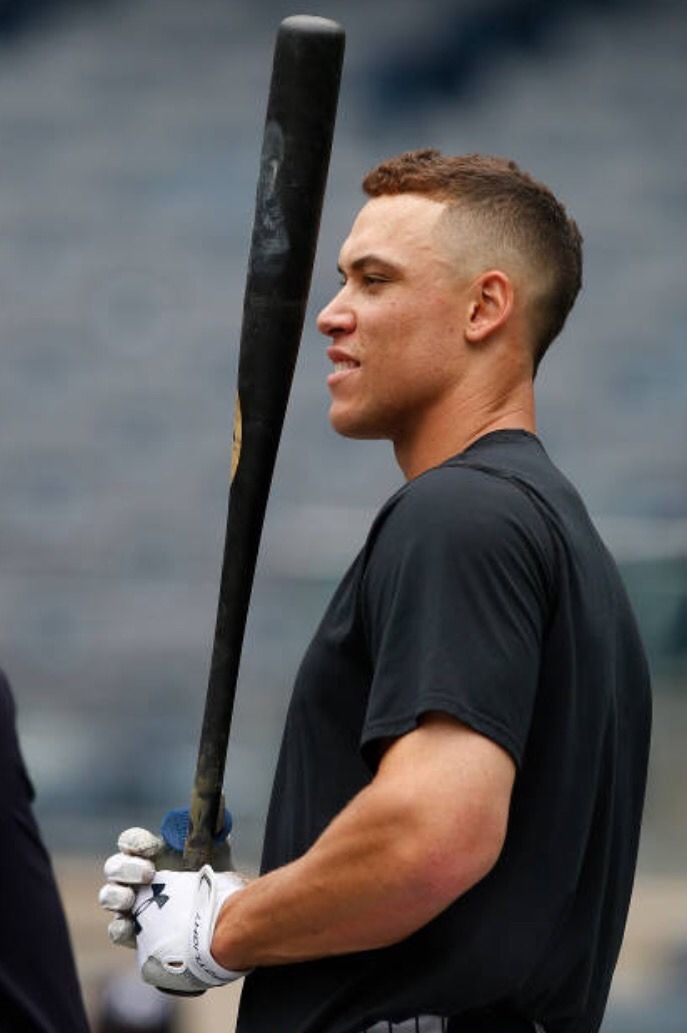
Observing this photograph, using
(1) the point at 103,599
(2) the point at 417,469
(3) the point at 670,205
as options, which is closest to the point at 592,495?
(3) the point at 670,205

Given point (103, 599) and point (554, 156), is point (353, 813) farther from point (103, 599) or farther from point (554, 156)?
point (554, 156)

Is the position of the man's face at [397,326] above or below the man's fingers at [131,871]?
above

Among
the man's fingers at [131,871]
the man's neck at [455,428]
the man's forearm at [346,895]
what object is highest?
the man's neck at [455,428]

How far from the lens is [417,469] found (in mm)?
2150

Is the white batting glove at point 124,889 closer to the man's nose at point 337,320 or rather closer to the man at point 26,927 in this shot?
the man at point 26,927

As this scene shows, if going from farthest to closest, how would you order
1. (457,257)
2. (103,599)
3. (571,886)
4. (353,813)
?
1. (103,599)
2. (457,257)
3. (571,886)
4. (353,813)

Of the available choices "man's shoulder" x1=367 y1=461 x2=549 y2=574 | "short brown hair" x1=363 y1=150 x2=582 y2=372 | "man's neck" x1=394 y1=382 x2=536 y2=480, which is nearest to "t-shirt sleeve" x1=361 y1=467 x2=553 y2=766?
"man's shoulder" x1=367 y1=461 x2=549 y2=574

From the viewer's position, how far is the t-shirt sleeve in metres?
1.86

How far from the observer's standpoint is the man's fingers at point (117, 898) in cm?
217

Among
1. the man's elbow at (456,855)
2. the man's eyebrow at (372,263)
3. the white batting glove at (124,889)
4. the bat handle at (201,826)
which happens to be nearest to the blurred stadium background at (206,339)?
the bat handle at (201,826)

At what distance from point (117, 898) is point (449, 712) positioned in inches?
19.7

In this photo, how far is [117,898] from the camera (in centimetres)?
217

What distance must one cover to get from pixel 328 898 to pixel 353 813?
81 mm

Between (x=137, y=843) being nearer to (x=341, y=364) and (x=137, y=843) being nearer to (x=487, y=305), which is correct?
(x=341, y=364)
